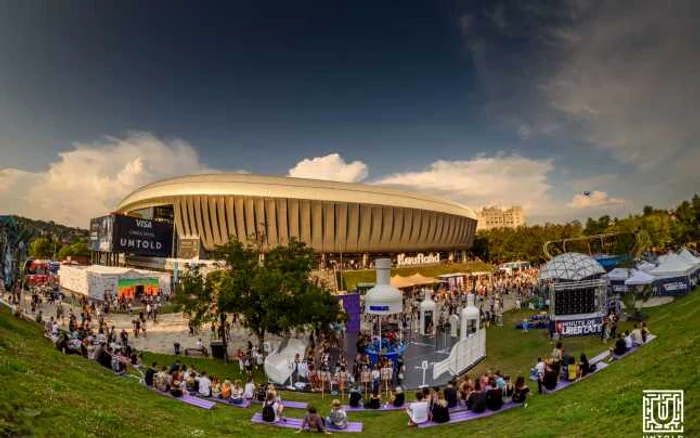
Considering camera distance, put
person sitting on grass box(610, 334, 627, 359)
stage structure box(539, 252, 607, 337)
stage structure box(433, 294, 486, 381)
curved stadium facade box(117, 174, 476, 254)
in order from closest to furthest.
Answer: person sitting on grass box(610, 334, 627, 359) < stage structure box(433, 294, 486, 381) < stage structure box(539, 252, 607, 337) < curved stadium facade box(117, 174, 476, 254)

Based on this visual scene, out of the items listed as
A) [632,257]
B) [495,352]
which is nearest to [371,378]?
[495,352]

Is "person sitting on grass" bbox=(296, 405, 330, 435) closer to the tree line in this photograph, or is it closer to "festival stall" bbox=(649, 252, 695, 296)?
"festival stall" bbox=(649, 252, 695, 296)

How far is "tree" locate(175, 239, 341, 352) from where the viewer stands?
67.2 feet

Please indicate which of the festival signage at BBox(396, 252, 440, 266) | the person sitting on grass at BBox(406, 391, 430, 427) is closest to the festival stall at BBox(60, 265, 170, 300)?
the person sitting on grass at BBox(406, 391, 430, 427)

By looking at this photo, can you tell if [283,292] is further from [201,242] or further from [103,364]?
[201,242]

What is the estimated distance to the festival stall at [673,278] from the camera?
27.9 m

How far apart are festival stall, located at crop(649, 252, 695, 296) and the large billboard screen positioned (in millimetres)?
64548

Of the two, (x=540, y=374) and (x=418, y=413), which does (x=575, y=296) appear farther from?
(x=418, y=413)

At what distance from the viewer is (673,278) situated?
28062 mm

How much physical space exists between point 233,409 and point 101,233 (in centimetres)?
6324

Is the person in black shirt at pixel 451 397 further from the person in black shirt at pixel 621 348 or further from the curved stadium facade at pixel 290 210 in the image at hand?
the curved stadium facade at pixel 290 210

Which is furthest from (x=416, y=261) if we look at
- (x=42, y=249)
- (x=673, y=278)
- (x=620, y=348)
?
(x=42, y=249)

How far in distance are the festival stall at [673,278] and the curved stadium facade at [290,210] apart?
51058mm

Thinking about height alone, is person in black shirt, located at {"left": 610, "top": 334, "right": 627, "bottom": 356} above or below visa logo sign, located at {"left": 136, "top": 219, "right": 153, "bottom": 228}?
below
